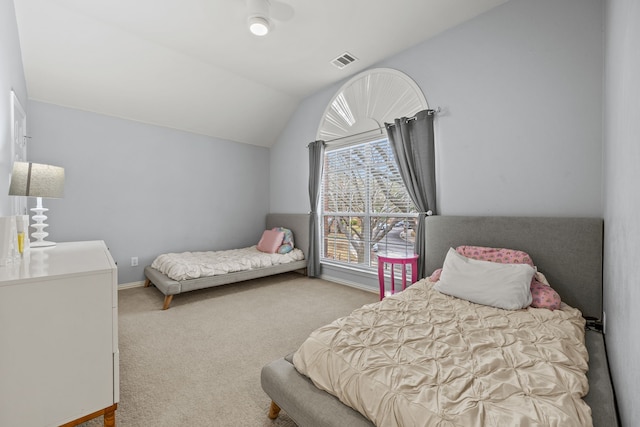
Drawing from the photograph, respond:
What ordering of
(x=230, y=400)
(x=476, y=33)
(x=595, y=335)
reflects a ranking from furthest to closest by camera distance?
(x=476, y=33) < (x=595, y=335) < (x=230, y=400)

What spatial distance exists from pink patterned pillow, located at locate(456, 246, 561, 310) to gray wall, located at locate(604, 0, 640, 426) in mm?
414

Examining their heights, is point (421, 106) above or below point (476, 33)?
below

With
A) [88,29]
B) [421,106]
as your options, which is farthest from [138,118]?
[421,106]

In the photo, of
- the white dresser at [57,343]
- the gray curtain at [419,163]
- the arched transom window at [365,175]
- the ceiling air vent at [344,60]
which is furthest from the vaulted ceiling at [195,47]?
the white dresser at [57,343]

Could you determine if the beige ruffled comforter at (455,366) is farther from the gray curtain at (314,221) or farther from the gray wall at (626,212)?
the gray curtain at (314,221)

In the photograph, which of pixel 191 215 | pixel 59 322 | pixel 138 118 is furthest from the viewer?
pixel 191 215

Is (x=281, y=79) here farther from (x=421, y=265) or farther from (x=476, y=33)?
(x=421, y=265)

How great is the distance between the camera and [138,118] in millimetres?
3824

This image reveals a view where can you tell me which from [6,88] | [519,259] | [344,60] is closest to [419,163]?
[519,259]

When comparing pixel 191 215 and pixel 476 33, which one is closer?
pixel 476 33

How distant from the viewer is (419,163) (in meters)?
2.94

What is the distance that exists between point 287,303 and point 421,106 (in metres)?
2.71

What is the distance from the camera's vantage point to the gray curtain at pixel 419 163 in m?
2.87

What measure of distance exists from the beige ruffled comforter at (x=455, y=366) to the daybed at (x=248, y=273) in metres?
2.16
